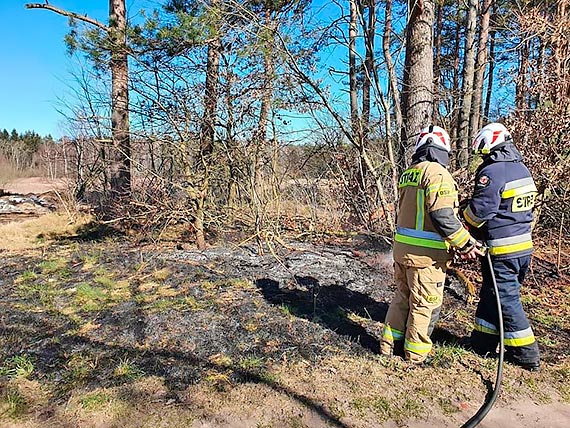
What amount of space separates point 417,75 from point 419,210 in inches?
134

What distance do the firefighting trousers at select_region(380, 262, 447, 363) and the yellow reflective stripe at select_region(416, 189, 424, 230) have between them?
1.04 ft

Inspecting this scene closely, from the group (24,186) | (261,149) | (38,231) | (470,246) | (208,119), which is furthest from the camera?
(24,186)

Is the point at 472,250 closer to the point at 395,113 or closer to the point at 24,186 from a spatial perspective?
the point at 395,113

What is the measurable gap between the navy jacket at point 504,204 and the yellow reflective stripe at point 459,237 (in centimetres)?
33

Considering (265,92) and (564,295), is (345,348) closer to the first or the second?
(564,295)

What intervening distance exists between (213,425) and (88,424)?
0.75m

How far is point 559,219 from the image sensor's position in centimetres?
513

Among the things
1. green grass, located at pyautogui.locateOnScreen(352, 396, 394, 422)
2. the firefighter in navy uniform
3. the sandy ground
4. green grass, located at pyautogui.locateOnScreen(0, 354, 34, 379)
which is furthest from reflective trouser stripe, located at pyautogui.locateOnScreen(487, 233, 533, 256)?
the sandy ground

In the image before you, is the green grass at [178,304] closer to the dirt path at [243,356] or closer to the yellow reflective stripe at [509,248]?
the dirt path at [243,356]

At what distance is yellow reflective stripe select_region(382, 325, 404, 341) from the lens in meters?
3.28

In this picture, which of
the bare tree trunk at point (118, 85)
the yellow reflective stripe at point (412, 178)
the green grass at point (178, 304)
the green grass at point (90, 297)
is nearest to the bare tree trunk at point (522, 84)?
the yellow reflective stripe at point (412, 178)

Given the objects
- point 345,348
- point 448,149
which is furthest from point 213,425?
point 448,149

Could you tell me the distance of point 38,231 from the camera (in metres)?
8.82

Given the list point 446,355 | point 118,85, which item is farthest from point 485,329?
point 118,85
